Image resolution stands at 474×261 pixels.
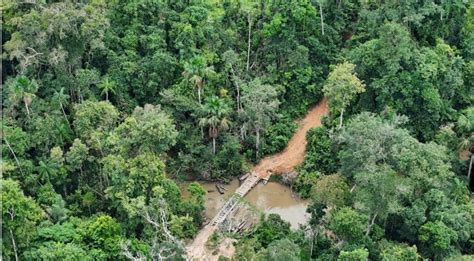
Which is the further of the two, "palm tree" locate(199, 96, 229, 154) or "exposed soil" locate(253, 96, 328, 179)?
"exposed soil" locate(253, 96, 328, 179)

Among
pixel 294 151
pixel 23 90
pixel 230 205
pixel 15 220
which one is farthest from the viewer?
pixel 294 151

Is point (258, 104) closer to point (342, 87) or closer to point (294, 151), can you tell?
point (294, 151)

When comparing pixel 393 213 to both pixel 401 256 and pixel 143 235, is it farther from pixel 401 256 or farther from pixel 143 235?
pixel 143 235

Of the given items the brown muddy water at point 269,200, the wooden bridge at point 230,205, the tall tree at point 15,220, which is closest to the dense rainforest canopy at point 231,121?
the tall tree at point 15,220

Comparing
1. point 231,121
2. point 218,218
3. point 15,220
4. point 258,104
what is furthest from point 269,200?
point 15,220

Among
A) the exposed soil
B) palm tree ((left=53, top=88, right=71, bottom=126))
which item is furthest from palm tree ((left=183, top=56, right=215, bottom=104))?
palm tree ((left=53, top=88, right=71, bottom=126))

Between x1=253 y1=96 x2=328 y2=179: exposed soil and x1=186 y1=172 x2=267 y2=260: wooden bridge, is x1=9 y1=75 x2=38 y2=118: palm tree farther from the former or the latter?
x1=253 y1=96 x2=328 y2=179: exposed soil
